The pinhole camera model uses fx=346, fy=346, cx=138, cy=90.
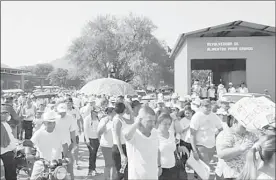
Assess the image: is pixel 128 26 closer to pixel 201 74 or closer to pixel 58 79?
pixel 58 79

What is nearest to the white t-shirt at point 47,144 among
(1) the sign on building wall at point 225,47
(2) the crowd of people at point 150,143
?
(2) the crowd of people at point 150,143

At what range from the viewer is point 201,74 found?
7019 cm

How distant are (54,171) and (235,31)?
1842 cm

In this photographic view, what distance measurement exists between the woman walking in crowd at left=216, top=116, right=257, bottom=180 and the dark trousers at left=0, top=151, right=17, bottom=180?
3717mm

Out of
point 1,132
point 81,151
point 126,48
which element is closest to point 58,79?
point 126,48

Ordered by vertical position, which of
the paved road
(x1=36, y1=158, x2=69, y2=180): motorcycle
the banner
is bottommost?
the paved road

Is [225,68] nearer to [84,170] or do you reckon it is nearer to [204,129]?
[84,170]

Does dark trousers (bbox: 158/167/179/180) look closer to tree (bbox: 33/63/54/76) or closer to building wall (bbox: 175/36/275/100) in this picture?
building wall (bbox: 175/36/275/100)

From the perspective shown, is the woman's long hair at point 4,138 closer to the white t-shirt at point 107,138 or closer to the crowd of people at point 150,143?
the crowd of people at point 150,143

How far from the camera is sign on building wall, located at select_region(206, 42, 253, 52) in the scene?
20.4 meters

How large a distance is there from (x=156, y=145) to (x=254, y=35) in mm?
18185

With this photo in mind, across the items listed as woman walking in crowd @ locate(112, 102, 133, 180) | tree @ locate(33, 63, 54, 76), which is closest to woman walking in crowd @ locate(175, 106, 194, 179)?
woman walking in crowd @ locate(112, 102, 133, 180)

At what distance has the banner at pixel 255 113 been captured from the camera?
3.54 m

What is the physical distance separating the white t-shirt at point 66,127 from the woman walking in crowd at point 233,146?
2.92m
